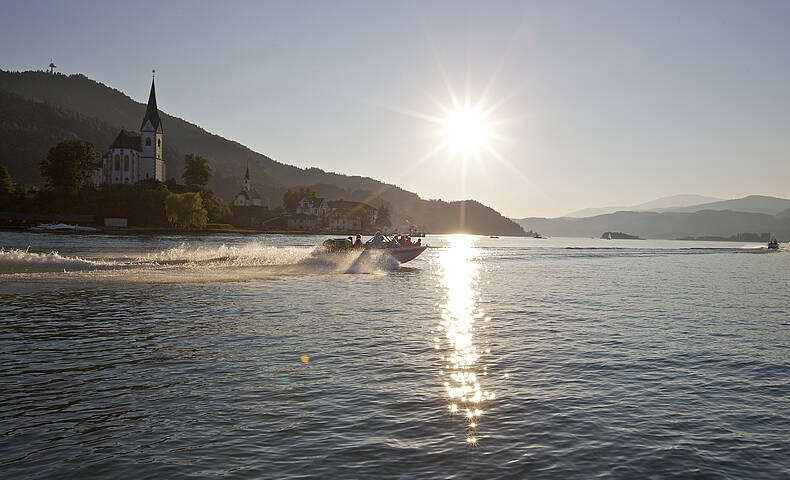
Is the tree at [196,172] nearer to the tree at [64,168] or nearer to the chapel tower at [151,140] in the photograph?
the chapel tower at [151,140]

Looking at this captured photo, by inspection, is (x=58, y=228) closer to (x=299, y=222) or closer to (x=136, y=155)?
(x=136, y=155)

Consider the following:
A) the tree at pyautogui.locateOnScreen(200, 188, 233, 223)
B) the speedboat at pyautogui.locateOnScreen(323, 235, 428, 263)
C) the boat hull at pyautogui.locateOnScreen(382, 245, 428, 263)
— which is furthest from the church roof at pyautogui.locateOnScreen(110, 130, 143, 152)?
the boat hull at pyautogui.locateOnScreen(382, 245, 428, 263)

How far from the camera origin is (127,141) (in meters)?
171

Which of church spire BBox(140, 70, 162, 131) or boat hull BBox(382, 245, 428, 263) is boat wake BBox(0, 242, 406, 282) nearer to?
boat hull BBox(382, 245, 428, 263)

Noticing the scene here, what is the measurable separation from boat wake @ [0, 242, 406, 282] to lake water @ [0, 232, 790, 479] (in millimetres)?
9356

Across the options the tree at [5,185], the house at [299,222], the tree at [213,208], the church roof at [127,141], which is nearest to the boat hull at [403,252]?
the tree at [213,208]

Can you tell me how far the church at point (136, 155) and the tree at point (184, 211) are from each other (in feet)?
154

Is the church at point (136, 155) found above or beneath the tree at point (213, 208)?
above

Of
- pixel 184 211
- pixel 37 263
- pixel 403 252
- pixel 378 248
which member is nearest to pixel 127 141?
pixel 184 211

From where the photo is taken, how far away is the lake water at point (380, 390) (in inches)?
318

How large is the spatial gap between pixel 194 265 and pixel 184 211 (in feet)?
305

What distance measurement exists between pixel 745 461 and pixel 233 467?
792cm

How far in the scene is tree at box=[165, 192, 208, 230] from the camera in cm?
12938

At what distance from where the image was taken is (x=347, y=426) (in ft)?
30.7
